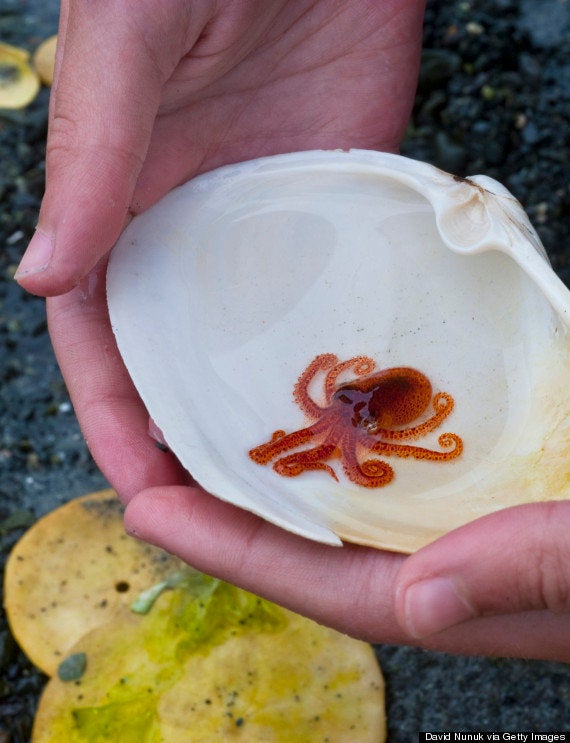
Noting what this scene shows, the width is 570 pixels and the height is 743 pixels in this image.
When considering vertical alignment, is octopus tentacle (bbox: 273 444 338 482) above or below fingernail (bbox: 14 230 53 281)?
below

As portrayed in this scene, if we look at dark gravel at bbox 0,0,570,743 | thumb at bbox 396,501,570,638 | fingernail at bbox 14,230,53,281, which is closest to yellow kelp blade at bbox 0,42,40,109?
dark gravel at bbox 0,0,570,743

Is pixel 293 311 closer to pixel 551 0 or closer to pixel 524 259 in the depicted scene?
pixel 524 259

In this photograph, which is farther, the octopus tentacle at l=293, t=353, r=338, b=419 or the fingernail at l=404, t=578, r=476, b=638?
the octopus tentacle at l=293, t=353, r=338, b=419

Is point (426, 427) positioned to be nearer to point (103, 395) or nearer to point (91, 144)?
point (103, 395)

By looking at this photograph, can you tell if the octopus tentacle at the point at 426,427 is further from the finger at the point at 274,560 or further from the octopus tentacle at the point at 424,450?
the finger at the point at 274,560

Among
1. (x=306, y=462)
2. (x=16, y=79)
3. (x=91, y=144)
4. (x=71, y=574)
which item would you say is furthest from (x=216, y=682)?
(x=16, y=79)

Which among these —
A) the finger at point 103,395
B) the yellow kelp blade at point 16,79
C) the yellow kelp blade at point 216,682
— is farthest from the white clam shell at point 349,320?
the yellow kelp blade at point 16,79

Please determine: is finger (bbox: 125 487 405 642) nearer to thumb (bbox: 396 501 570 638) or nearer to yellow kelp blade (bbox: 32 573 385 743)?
thumb (bbox: 396 501 570 638)
